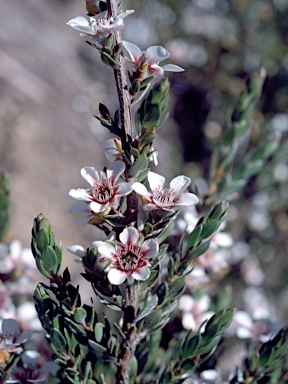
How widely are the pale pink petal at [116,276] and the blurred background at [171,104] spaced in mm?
→ 1766

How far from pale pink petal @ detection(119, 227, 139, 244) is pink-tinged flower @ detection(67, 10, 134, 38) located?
363 millimetres

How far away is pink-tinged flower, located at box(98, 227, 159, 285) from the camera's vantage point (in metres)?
0.92

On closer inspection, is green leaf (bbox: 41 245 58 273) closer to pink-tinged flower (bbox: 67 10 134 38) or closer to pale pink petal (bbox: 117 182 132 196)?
pale pink petal (bbox: 117 182 132 196)

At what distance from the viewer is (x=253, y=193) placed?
102 inches

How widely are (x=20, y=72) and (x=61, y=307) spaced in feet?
12.0

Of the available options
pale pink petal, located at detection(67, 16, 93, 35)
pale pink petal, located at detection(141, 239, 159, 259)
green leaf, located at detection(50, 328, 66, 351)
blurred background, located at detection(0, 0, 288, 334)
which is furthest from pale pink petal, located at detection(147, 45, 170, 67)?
blurred background, located at detection(0, 0, 288, 334)

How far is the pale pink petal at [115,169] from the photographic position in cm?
94

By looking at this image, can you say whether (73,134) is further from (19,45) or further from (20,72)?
(19,45)

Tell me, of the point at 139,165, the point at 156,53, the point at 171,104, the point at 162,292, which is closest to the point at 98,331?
the point at 162,292

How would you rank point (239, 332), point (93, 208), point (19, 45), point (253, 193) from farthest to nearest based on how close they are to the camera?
point (19, 45)
point (253, 193)
point (239, 332)
point (93, 208)

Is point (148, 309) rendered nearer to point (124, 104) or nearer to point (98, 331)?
point (98, 331)

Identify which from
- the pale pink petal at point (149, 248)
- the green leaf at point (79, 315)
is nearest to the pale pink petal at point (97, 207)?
Answer: the pale pink petal at point (149, 248)

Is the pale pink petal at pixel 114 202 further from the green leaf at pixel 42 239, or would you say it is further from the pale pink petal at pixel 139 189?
the green leaf at pixel 42 239

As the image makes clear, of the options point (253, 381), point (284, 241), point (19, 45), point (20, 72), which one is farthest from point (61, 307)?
point (19, 45)
